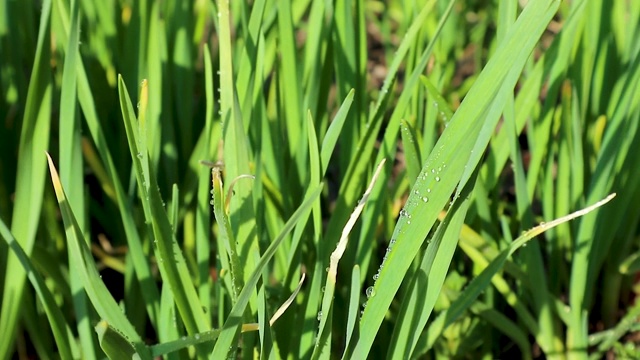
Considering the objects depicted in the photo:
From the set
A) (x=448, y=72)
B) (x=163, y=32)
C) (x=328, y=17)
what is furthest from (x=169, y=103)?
(x=448, y=72)

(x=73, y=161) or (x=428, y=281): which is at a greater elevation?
(x=73, y=161)

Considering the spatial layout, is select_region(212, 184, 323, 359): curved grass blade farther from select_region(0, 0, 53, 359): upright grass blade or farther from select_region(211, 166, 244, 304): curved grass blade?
select_region(0, 0, 53, 359): upright grass blade

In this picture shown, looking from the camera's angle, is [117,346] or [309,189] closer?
[117,346]

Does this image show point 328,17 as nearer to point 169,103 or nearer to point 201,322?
point 169,103

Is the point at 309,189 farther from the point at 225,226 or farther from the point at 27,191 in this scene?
the point at 27,191

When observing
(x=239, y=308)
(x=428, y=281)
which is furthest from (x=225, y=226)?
(x=428, y=281)

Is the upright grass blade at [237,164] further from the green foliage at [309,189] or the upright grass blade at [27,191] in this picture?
the upright grass blade at [27,191]
